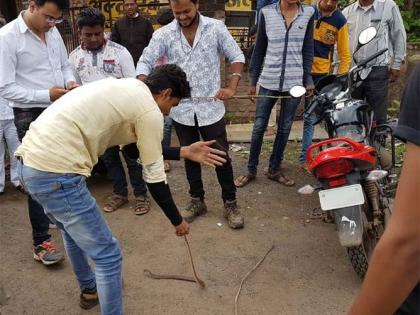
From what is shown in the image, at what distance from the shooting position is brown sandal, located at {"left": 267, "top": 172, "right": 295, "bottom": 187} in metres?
4.43

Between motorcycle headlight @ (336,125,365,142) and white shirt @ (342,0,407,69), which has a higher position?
white shirt @ (342,0,407,69)

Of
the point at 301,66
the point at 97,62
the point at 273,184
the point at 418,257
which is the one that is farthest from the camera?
the point at 273,184

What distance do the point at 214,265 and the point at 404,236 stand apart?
2405 millimetres

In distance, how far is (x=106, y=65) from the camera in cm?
378

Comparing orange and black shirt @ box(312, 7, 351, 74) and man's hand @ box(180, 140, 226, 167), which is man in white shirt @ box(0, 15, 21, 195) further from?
orange and black shirt @ box(312, 7, 351, 74)

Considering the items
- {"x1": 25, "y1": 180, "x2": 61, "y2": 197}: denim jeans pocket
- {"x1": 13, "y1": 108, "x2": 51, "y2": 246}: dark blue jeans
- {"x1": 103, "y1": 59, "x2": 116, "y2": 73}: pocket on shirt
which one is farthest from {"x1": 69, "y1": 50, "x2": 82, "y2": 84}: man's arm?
{"x1": 25, "y1": 180, "x2": 61, "y2": 197}: denim jeans pocket

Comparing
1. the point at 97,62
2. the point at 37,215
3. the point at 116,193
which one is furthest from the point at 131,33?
the point at 37,215

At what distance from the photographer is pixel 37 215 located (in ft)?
10.1

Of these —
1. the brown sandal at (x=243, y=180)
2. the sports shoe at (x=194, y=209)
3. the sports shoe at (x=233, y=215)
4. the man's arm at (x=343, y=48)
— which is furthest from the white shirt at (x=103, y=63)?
the man's arm at (x=343, y=48)

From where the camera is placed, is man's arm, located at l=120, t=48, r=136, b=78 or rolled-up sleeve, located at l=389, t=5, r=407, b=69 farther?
rolled-up sleeve, located at l=389, t=5, r=407, b=69

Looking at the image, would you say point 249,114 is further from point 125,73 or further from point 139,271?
point 139,271

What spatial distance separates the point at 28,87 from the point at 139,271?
150 centimetres

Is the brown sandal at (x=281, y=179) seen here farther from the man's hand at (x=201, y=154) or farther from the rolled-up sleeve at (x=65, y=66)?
the rolled-up sleeve at (x=65, y=66)

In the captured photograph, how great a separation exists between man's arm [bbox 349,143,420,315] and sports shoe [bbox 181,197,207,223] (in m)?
2.91
